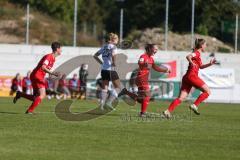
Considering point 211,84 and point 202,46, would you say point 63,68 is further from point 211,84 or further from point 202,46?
point 202,46

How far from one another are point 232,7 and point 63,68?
31658 mm

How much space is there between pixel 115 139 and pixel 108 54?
7954mm

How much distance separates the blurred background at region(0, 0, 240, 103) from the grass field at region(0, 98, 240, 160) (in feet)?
32.4

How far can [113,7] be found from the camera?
328 ft

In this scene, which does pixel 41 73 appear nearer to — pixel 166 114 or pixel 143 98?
pixel 143 98

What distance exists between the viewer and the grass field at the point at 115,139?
1123cm

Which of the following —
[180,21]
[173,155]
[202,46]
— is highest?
[180,21]

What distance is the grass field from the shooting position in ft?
36.8

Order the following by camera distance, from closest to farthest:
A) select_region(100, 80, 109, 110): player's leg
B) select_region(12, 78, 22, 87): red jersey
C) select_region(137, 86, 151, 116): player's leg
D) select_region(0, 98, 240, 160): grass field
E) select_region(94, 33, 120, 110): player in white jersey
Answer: select_region(0, 98, 240, 160): grass field < select_region(137, 86, 151, 116): player's leg < select_region(94, 33, 120, 110): player in white jersey < select_region(100, 80, 109, 110): player's leg < select_region(12, 78, 22, 87): red jersey

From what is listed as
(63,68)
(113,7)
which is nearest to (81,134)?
(63,68)

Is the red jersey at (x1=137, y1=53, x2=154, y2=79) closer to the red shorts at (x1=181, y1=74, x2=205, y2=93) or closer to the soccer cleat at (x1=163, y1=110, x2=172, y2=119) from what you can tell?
the red shorts at (x1=181, y1=74, x2=205, y2=93)

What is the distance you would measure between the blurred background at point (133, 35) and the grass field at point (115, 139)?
32.4ft

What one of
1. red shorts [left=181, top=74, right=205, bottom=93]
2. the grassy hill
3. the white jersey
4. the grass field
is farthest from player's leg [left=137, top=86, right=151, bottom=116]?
the grassy hill

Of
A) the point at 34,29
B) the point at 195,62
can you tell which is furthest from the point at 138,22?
the point at 195,62
